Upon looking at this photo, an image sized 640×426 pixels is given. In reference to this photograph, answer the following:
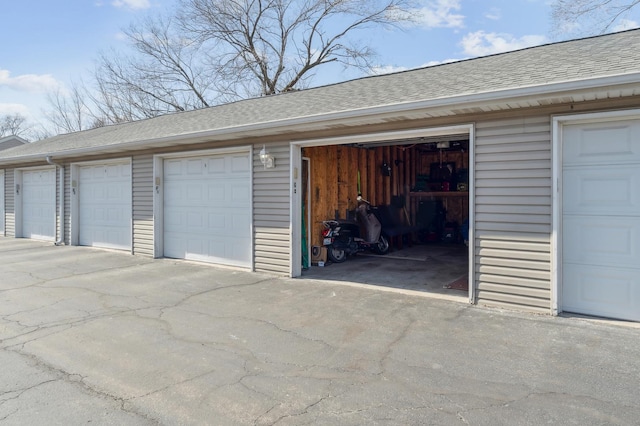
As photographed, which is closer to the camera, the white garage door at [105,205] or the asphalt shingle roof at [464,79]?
the asphalt shingle roof at [464,79]

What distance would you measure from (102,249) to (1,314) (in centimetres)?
552

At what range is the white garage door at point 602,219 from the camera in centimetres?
419

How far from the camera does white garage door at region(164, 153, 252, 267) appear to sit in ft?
24.1

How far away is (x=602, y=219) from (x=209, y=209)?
20.7 ft

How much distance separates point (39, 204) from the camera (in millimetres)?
11766

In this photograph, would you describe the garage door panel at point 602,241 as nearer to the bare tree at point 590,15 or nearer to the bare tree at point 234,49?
the bare tree at point 590,15

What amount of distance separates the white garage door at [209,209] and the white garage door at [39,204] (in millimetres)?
4968

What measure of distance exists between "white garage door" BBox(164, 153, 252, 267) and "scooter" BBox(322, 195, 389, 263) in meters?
1.77

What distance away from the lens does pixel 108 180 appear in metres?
9.80

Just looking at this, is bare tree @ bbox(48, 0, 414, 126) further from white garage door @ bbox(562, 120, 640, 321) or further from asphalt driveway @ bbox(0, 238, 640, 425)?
asphalt driveway @ bbox(0, 238, 640, 425)

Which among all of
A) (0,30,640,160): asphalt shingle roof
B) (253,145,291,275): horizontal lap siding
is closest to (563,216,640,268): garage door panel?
(0,30,640,160): asphalt shingle roof

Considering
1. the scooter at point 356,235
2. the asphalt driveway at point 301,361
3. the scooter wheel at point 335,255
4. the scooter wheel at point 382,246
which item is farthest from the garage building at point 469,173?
the scooter wheel at point 382,246

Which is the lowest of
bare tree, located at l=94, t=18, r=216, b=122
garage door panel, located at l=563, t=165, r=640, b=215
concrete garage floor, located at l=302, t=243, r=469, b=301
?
concrete garage floor, located at l=302, t=243, r=469, b=301

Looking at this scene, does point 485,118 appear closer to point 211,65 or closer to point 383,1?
point 383,1
